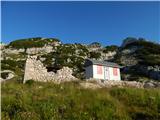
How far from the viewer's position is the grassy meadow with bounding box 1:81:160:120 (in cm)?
1394

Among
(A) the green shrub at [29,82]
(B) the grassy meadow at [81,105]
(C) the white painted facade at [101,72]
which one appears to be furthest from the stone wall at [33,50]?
(B) the grassy meadow at [81,105]

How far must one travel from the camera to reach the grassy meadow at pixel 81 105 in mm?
13943

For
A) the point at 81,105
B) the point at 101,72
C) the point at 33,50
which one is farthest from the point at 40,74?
the point at 33,50

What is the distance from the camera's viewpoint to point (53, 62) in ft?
216

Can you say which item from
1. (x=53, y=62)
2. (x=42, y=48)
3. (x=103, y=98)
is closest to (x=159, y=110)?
(x=103, y=98)

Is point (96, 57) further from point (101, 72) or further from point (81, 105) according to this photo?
point (81, 105)

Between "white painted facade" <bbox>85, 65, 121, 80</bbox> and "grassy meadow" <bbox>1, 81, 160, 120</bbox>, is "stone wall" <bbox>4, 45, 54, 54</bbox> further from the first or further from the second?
"grassy meadow" <bbox>1, 81, 160, 120</bbox>

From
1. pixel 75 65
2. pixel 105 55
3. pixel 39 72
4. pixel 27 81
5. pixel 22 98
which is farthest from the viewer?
pixel 105 55

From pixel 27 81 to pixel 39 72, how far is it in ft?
7.13

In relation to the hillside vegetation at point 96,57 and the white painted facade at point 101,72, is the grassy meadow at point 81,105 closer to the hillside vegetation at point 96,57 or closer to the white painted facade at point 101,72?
the hillside vegetation at point 96,57

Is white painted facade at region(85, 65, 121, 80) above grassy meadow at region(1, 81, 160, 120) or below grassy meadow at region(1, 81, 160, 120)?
above

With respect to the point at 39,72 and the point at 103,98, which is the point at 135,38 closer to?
the point at 39,72

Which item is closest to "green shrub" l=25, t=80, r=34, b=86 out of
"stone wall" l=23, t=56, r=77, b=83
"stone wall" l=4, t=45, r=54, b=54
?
"stone wall" l=23, t=56, r=77, b=83

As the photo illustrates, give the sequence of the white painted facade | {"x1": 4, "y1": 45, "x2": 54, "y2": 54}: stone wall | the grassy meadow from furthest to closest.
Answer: {"x1": 4, "y1": 45, "x2": 54, "y2": 54}: stone wall, the white painted facade, the grassy meadow
